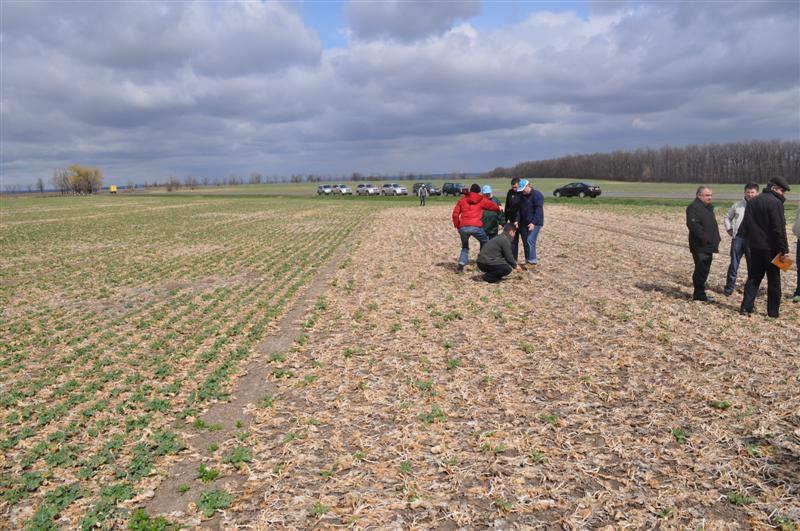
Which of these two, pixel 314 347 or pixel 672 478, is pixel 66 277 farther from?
pixel 672 478

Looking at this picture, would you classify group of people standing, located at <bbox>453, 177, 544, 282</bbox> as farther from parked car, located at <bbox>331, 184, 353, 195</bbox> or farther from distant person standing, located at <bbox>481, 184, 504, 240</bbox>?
parked car, located at <bbox>331, 184, 353, 195</bbox>

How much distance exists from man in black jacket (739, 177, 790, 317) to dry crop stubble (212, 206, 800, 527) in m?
0.71

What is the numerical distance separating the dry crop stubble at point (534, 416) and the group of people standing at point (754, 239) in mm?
532

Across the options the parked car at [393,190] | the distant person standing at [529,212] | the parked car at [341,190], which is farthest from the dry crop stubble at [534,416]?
Result: the parked car at [341,190]

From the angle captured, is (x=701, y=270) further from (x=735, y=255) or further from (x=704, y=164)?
(x=704, y=164)

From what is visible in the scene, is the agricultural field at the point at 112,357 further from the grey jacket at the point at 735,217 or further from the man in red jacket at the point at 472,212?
the grey jacket at the point at 735,217

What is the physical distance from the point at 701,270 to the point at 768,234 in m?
1.62

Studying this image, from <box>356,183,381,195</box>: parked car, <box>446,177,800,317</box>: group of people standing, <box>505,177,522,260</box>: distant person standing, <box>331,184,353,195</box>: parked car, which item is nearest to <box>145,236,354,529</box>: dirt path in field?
<box>446,177,800,317</box>: group of people standing

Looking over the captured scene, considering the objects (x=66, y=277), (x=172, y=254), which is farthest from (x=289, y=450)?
(x=172, y=254)

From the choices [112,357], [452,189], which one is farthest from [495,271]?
[452,189]

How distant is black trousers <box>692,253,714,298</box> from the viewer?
982cm

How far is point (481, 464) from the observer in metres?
4.90

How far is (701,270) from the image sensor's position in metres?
10.0

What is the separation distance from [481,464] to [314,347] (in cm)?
440
